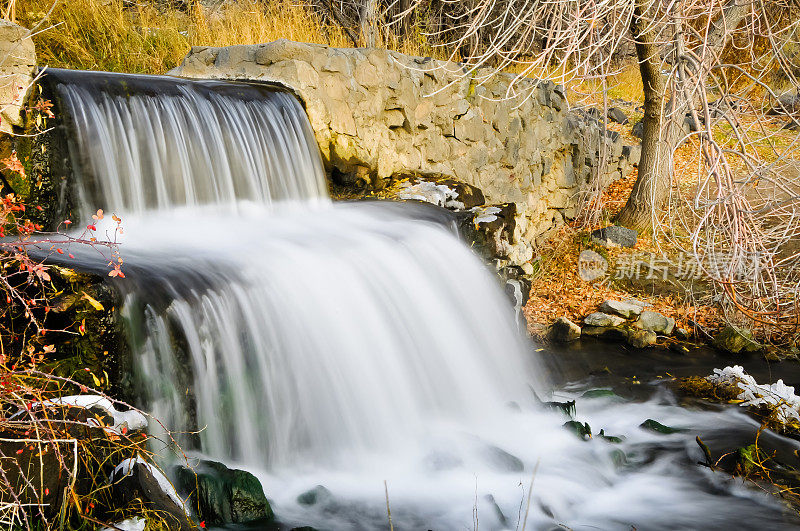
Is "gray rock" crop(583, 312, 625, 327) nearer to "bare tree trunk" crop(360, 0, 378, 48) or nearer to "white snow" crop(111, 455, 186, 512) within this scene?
"bare tree trunk" crop(360, 0, 378, 48)

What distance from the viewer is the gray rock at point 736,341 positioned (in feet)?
20.2

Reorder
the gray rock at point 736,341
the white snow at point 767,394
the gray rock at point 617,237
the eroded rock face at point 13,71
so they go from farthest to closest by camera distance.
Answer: the gray rock at point 617,237 < the gray rock at point 736,341 < the white snow at point 767,394 < the eroded rock face at point 13,71

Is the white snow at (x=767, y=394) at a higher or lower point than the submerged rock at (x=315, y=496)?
lower

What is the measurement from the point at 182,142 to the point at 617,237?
523cm

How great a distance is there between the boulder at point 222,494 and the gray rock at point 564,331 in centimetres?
401

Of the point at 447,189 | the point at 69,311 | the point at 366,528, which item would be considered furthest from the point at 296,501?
the point at 447,189

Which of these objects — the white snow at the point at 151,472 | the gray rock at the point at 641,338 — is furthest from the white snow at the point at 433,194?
the white snow at the point at 151,472

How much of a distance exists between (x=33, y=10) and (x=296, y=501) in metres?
5.57

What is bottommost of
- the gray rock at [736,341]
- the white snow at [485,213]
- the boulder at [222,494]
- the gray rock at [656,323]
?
the gray rock at [736,341]

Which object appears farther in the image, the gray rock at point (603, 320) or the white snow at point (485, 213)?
the gray rock at point (603, 320)

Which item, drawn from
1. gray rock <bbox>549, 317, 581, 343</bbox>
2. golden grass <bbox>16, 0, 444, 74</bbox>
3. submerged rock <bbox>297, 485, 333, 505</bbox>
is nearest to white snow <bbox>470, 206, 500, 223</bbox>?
gray rock <bbox>549, 317, 581, 343</bbox>

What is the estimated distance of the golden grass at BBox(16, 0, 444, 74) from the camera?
6.57 m

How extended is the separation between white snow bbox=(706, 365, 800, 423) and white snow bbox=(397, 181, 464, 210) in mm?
2557

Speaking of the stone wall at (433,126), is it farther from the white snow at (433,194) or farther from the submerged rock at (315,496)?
the submerged rock at (315,496)
